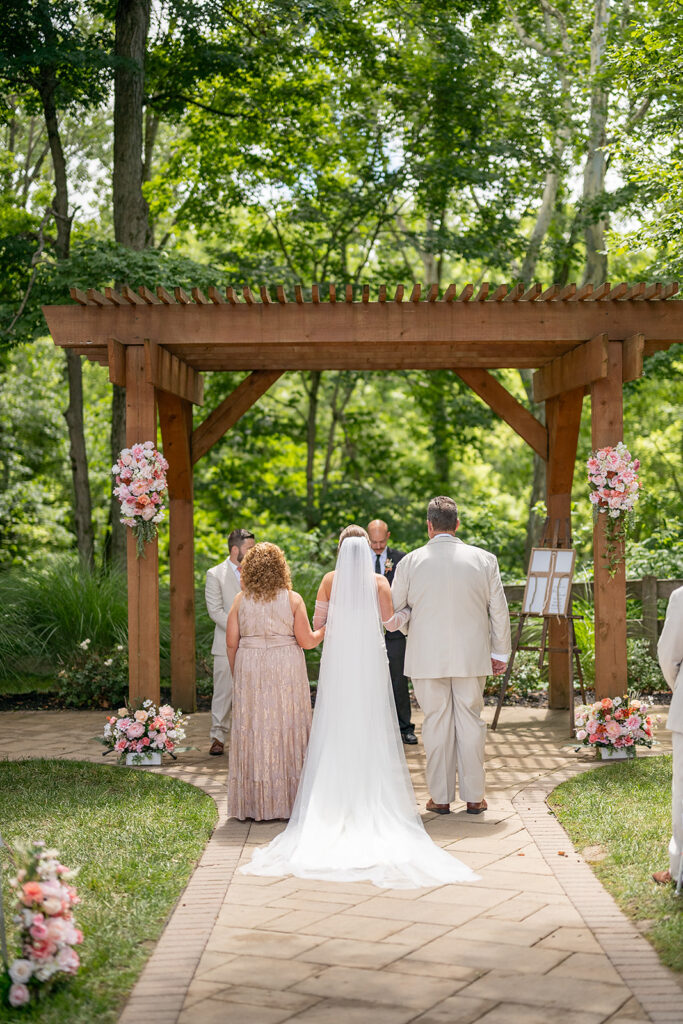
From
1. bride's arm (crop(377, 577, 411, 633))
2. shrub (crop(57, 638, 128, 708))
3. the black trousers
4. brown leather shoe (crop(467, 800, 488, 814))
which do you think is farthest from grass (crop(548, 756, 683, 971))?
shrub (crop(57, 638, 128, 708))

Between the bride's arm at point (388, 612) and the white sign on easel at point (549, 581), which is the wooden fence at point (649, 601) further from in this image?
the bride's arm at point (388, 612)

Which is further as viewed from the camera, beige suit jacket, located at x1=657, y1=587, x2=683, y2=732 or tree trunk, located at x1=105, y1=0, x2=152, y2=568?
tree trunk, located at x1=105, y1=0, x2=152, y2=568

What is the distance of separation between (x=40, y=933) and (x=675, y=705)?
2878mm

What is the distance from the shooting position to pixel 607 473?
313 inches

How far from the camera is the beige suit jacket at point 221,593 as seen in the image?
8.36m

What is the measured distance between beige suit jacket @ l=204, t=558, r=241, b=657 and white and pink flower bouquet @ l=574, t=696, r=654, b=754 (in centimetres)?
278

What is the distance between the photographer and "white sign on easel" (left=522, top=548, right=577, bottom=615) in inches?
368

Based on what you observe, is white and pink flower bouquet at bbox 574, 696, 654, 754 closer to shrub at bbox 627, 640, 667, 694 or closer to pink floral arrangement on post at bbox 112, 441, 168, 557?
shrub at bbox 627, 640, 667, 694

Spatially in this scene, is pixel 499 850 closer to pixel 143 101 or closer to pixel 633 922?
pixel 633 922

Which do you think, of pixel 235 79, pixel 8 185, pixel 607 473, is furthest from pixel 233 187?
pixel 607 473

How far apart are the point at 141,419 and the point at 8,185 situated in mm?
10009

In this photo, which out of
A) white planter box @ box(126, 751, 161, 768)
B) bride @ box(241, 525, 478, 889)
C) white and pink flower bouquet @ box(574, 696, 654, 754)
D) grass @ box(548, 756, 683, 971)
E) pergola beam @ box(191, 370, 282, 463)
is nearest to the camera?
grass @ box(548, 756, 683, 971)

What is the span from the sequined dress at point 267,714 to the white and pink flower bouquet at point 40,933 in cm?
265

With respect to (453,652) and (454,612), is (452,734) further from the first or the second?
(454,612)
